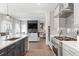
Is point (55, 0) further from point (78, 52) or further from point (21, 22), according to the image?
point (21, 22)

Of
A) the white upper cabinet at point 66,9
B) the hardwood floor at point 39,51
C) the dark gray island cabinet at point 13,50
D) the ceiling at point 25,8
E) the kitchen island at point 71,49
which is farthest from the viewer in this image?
the ceiling at point 25,8

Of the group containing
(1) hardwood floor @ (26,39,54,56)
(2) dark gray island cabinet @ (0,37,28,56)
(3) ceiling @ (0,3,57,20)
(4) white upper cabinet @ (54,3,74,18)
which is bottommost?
(1) hardwood floor @ (26,39,54,56)

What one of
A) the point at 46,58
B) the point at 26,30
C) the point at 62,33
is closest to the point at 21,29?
the point at 26,30

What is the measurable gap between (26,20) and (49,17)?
51.9 inches

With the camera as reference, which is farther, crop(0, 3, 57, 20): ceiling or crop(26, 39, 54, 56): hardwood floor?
crop(0, 3, 57, 20): ceiling

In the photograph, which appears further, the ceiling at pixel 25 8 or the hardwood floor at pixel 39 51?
the ceiling at pixel 25 8

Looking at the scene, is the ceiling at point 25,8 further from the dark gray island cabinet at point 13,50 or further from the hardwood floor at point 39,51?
the dark gray island cabinet at point 13,50

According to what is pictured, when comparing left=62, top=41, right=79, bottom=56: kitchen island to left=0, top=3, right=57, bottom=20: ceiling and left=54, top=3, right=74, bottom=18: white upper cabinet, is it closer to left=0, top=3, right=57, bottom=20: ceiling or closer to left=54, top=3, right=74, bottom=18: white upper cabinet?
left=54, top=3, right=74, bottom=18: white upper cabinet

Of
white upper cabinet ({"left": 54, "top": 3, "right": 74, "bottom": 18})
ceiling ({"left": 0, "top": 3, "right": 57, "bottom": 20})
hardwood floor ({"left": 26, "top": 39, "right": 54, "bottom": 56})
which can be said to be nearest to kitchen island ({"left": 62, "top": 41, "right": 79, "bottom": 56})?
white upper cabinet ({"left": 54, "top": 3, "right": 74, "bottom": 18})

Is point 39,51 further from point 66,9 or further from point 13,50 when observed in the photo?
point 13,50

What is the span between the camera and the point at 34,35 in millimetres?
9023

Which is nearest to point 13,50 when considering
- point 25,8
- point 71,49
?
point 71,49

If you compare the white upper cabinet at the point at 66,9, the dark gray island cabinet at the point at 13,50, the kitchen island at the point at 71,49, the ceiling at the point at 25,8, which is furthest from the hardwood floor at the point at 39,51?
the kitchen island at the point at 71,49

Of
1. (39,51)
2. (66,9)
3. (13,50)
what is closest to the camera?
(13,50)
